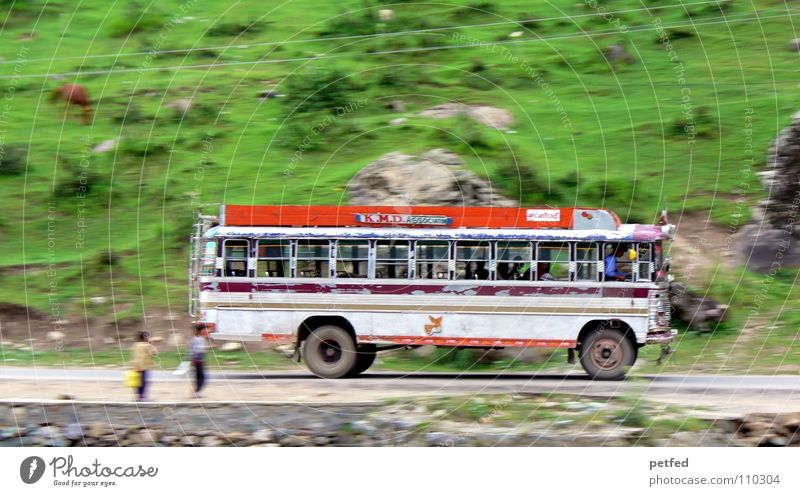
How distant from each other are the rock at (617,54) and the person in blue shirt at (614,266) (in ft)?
49.3

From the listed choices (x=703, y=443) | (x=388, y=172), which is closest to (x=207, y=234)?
(x=388, y=172)

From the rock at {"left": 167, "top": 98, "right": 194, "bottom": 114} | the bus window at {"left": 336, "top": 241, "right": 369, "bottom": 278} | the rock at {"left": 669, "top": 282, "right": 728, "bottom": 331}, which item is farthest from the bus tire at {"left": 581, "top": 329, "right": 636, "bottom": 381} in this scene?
the rock at {"left": 167, "top": 98, "right": 194, "bottom": 114}

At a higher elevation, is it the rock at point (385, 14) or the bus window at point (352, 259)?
the rock at point (385, 14)

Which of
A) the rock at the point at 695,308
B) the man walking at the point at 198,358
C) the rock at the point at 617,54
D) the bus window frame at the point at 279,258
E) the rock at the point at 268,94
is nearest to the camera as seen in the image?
the man walking at the point at 198,358

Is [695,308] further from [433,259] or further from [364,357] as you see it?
[364,357]

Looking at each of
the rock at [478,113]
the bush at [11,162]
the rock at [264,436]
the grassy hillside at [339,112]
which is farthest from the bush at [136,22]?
the rock at [264,436]

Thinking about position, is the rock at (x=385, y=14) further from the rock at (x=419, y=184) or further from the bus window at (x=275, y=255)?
the bus window at (x=275, y=255)

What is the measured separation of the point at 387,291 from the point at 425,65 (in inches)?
606

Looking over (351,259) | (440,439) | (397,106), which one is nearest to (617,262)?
(351,259)

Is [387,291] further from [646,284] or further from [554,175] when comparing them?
[554,175]

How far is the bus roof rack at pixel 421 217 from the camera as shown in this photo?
69.8 ft

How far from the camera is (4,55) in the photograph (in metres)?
38.4

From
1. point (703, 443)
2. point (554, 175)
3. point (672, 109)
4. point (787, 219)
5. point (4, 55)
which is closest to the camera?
point (703, 443)

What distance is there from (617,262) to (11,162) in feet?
64.8
